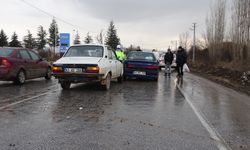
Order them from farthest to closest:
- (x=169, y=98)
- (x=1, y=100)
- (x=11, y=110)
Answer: (x=169, y=98) < (x=1, y=100) < (x=11, y=110)

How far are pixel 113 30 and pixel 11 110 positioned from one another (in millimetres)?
101365

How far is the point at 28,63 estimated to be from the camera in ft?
→ 47.1

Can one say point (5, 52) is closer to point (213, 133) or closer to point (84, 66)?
Answer: point (84, 66)

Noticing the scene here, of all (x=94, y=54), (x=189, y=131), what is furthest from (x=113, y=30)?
(x=189, y=131)

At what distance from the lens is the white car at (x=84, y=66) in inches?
439

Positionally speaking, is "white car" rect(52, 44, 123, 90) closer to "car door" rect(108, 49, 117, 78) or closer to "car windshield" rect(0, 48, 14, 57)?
"car door" rect(108, 49, 117, 78)

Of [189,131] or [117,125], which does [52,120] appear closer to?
Result: [117,125]

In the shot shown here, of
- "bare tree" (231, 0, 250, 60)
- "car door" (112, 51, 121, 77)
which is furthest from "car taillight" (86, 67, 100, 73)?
"bare tree" (231, 0, 250, 60)

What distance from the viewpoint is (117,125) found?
252 inches

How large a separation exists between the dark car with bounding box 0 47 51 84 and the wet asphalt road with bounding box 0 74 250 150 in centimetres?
297

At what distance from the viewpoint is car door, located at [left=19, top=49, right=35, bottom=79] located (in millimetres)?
14070

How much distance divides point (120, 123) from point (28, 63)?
352 inches

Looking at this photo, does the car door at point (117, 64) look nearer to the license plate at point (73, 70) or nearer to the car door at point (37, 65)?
the license plate at point (73, 70)

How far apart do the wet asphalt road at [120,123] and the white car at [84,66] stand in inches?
49.4
